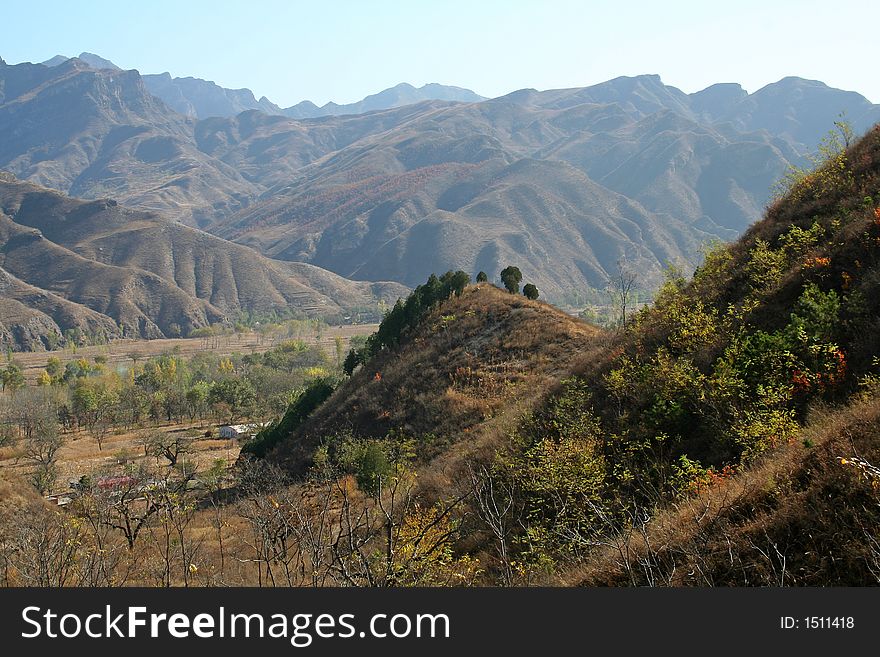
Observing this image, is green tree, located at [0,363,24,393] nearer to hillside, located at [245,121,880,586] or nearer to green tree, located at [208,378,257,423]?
green tree, located at [208,378,257,423]

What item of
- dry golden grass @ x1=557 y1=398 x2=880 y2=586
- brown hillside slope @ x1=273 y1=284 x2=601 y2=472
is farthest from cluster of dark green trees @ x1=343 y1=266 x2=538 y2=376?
dry golden grass @ x1=557 y1=398 x2=880 y2=586

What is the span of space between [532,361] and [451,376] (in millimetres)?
4554

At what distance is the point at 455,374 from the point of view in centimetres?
3291

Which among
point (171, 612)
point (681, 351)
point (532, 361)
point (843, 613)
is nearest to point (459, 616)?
point (171, 612)

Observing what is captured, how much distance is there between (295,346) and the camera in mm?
137125

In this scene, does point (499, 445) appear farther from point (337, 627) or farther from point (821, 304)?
point (337, 627)

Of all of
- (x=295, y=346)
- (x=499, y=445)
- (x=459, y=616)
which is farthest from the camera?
(x=295, y=346)

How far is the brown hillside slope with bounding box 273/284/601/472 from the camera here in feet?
94.7

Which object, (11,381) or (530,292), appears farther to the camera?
(11,381)

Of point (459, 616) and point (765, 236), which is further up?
point (765, 236)

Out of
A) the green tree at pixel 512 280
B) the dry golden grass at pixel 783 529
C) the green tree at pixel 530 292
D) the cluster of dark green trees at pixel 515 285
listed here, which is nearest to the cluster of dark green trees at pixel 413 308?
the cluster of dark green trees at pixel 515 285

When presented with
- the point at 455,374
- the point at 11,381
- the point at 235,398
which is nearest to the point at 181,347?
the point at 11,381

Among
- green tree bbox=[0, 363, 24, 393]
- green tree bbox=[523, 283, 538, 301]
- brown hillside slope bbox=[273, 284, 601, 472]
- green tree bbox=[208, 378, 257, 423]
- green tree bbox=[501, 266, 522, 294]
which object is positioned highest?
green tree bbox=[501, 266, 522, 294]

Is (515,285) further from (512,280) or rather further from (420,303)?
(420,303)
